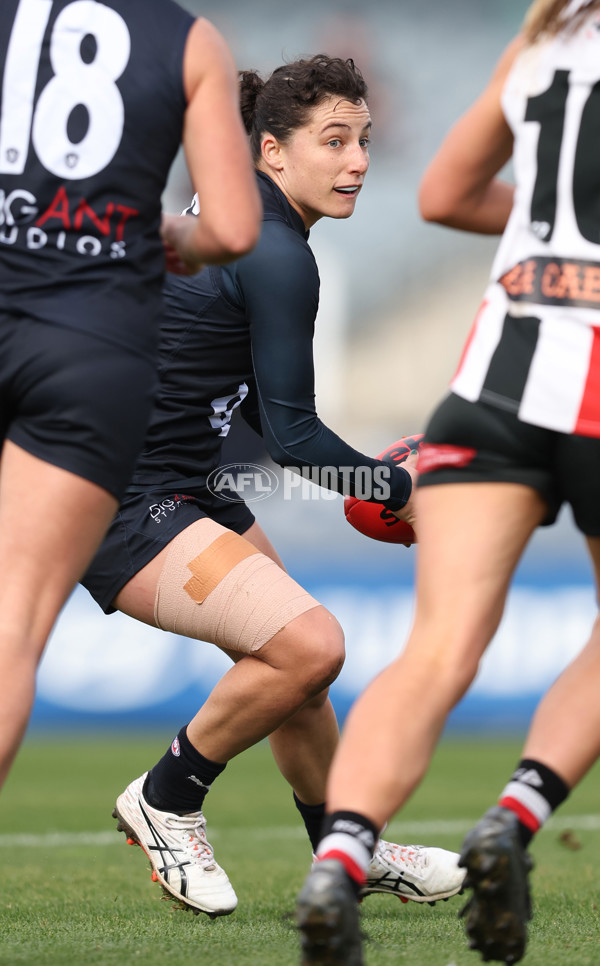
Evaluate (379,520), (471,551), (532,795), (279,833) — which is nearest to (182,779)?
(379,520)

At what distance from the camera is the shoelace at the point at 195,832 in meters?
3.62

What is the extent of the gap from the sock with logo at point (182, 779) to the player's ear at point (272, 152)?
1.73m

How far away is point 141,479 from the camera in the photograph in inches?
147

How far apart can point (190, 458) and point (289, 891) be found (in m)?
1.48

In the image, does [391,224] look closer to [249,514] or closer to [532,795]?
[249,514]

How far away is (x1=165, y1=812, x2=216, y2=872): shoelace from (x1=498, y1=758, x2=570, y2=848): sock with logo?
1.47 metres

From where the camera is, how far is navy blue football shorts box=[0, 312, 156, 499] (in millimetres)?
2408

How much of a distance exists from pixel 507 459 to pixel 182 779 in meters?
1.78

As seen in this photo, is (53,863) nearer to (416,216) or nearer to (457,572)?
(457,572)

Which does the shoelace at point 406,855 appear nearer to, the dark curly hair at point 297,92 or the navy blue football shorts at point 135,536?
the navy blue football shorts at point 135,536

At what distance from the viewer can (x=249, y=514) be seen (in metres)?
3.99

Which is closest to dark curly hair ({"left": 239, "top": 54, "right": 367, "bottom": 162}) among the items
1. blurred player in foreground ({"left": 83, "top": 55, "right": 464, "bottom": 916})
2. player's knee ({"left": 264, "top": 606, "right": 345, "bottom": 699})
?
blurred player in foreground ({"left": 83, "top": 55, "right": 464, "bottom": 916})

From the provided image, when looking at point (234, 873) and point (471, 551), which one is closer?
point (471, 551)

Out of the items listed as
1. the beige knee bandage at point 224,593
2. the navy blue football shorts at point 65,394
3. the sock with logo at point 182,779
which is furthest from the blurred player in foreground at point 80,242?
the sock with logo at point 182,779
